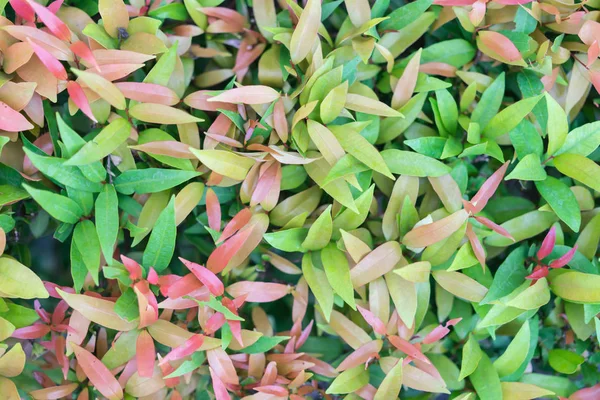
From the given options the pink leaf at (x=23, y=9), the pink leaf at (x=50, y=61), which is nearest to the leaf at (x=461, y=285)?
the pink leaf at (x=50, y=61)

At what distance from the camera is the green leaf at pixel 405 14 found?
3.43 feet

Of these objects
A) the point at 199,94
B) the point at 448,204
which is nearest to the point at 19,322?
the point at 199,94

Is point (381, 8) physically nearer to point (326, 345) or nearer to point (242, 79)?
point (242, 79)

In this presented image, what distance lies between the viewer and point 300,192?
1.06 metres

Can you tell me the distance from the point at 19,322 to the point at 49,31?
0.55 m

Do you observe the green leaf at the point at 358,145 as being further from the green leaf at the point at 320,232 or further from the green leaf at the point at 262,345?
the green leaf at the point at 262,345

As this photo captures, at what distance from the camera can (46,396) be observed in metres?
1.03

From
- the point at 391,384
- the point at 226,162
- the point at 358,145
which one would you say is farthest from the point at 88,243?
the point at 391,384

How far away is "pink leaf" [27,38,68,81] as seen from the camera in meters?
0.89

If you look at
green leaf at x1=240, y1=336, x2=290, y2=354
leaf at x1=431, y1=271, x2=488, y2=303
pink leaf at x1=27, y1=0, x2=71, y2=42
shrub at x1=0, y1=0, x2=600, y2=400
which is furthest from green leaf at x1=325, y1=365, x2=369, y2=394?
pink leaf at x1=27, y1=0, x2=71, y2=42

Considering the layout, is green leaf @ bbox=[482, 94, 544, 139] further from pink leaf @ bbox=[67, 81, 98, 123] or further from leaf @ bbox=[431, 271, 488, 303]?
pink leaf @ bbox=[67, 81, 98, 123]

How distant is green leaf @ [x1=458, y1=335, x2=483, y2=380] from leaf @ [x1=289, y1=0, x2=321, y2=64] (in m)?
0.66

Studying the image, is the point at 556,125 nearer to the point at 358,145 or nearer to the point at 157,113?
the point at 358,145

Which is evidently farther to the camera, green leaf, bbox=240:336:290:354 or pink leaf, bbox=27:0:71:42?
green leaf, bbox=240:336:290:354
